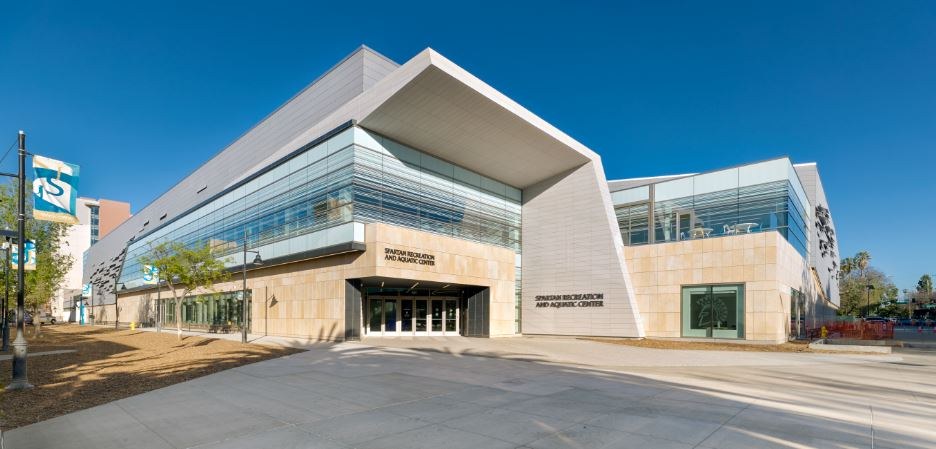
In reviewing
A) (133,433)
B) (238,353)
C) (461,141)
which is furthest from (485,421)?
(461,141)

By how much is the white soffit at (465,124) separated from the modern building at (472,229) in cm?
11

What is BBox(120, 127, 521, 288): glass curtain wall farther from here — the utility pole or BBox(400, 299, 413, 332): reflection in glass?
the utility pole

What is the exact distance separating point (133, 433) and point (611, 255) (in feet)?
88.3

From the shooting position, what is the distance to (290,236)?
99.3ft

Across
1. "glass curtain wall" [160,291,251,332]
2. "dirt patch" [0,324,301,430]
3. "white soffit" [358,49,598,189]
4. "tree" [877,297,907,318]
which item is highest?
"white soffit" [358,49,598,189]

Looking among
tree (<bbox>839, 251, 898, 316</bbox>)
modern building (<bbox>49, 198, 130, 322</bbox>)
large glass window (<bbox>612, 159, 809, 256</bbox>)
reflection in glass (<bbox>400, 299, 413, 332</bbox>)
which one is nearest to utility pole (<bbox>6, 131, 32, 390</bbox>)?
reflection in glass (<bbox>400, 299, 413, 332</bbox>)

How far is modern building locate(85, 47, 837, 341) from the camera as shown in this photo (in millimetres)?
25766

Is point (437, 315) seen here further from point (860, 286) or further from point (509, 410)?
point (860, 286)

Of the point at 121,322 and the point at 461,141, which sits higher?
the point at 461,141

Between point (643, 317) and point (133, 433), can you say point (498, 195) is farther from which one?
point (133, 433)

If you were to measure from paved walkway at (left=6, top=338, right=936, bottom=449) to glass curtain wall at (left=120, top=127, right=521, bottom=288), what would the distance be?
38.5ft

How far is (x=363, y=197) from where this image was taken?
25.7 m

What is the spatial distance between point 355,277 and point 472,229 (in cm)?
950

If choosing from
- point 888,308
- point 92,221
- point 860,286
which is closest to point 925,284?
point 888,308
